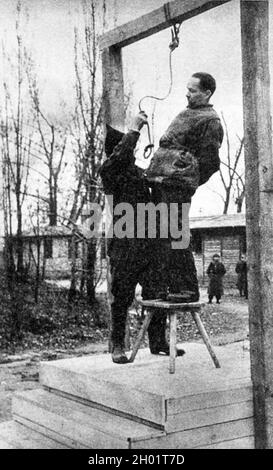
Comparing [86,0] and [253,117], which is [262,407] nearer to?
[253,117]

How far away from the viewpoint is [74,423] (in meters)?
3.87

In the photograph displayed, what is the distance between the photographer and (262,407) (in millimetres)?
3777

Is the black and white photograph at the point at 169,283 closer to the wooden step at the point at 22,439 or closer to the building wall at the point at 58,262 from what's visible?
the wooden step at the point at 22,439

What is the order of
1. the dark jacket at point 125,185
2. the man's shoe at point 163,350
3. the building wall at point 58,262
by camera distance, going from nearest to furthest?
the dark jacket at point 125,185
the man's shoe at point 163,350
the building wall at point 58,262

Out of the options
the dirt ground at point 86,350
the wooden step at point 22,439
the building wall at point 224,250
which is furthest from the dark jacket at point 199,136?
the building wall at point 224,250

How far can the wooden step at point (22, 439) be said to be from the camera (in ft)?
13.3

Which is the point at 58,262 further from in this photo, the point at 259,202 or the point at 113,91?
the point at 259,202

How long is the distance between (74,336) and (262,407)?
9.10 meters

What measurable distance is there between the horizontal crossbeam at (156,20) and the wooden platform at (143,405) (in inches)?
99.4

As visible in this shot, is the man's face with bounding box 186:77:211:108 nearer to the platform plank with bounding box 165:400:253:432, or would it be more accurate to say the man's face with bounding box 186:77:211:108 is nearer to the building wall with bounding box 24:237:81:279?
the platform plank with bounding box 165:400:253:432

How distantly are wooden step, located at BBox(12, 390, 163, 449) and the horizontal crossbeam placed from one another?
2.83 m

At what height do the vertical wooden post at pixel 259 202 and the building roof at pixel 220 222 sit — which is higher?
the building roof at pixel 220 222

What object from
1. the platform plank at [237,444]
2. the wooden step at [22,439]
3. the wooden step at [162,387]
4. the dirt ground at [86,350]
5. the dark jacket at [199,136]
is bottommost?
the dirt ground at [86,350]

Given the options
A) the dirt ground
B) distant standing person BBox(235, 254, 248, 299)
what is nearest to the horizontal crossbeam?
the dirt ground
